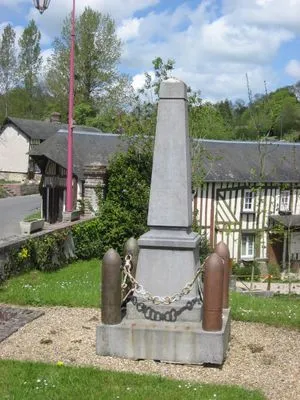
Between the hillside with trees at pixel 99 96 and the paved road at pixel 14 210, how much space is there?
5659 mm

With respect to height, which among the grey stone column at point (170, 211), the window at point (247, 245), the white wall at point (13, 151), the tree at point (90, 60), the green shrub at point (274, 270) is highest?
the tree at point (90, 60)

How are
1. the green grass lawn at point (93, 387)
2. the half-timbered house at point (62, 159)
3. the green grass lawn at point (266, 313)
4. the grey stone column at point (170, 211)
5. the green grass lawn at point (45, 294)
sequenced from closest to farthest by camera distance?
the green grass lawn at point (93, 387) → the grey stone column at point (170, 211) → the green grass lawn at point (266, 313) → the green grass lawn at point (45, 294) → the half-timbered house at point (62, 159)

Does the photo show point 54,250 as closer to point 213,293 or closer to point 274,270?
point 213,293

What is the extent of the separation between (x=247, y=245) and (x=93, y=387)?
21332mm

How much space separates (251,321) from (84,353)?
7.78 feet

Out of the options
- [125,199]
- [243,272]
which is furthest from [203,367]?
[243,272]

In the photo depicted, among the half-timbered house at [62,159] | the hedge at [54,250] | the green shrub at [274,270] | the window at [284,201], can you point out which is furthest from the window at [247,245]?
the hedge at [54,250]

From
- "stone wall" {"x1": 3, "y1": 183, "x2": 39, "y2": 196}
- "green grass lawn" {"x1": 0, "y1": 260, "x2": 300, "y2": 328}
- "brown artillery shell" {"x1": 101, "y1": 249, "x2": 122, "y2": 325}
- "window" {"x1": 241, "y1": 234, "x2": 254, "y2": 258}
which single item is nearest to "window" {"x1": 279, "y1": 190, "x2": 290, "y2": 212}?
"window" {"x1": 241, "y1": 234, "x2": 254, "y2": 258}

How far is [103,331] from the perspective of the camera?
18.3 ft

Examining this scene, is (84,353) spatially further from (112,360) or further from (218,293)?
(218,293)

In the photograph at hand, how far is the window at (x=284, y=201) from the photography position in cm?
2591

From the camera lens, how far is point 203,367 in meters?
5.41

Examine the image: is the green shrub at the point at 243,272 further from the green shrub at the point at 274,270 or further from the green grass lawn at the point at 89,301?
the green grass lawn at the point at 89,301

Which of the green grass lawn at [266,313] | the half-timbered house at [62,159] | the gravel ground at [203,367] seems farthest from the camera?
the half-timbered house at [62,159]
